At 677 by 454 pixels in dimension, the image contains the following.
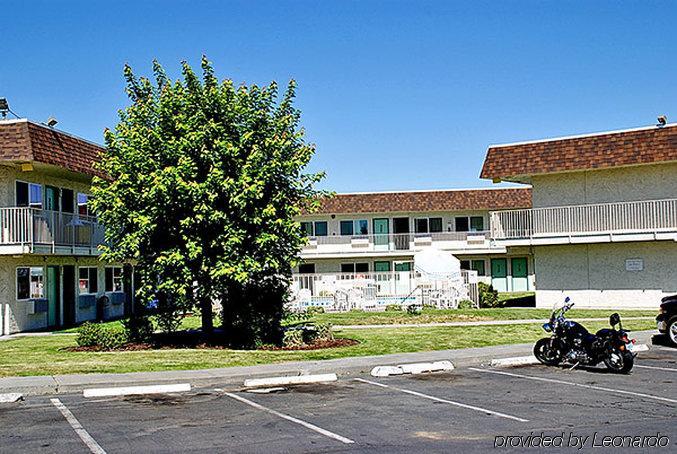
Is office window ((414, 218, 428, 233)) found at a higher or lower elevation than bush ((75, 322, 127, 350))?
higher

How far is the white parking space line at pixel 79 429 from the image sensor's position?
9.65m

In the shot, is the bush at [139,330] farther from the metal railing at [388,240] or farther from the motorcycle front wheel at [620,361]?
the metal railing at [388,240]

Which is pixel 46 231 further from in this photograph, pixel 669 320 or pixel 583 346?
pixel 669 320

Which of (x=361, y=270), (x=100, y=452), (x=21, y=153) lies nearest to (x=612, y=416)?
(x=100, y=452)

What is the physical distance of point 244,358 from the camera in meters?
18.5

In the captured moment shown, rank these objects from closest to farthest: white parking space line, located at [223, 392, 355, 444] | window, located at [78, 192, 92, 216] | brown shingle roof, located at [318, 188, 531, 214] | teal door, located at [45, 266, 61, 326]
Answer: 1. white parking space line, located at [223, 392, 355, 444]
2. teal door, located at [45, 266, 61, 326]
3. window, located at [78, 192, 92, 216]
4. brown shingle roof, located at [318, 188, 531, 214]

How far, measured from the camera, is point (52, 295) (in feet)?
102

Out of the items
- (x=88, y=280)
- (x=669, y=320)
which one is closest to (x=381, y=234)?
(x=88, y=280)

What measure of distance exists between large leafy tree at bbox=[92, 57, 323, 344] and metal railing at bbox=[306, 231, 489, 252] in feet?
112

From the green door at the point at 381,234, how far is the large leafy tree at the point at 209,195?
116 ft

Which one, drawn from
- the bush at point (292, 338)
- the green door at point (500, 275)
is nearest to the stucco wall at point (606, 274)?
the bush at point (292, 338)

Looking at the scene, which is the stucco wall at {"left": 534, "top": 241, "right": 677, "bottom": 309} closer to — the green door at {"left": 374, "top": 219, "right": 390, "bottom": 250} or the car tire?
the car tire

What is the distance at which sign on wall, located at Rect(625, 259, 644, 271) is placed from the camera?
1328 inches

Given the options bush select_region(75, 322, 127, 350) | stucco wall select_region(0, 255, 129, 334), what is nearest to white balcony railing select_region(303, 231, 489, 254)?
stucco wall select_region(0, 255, 129, 334)
